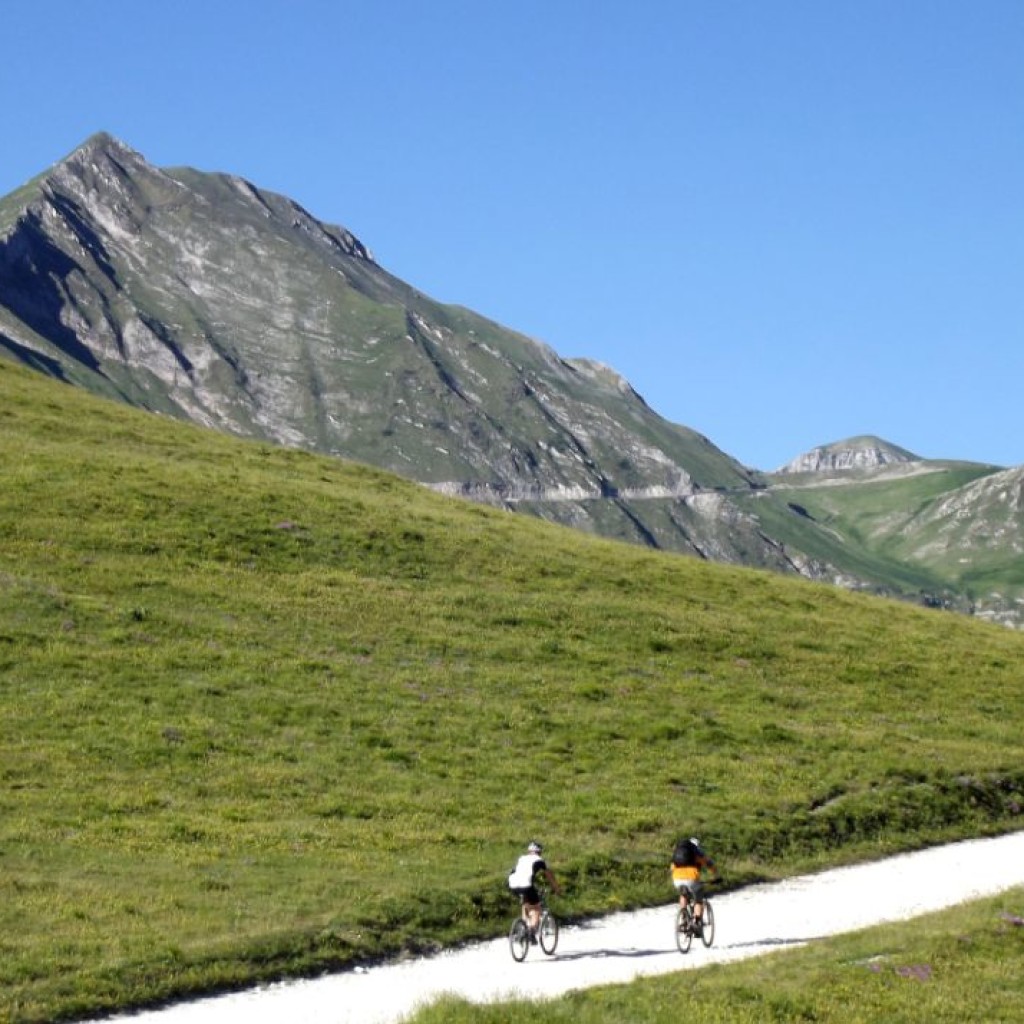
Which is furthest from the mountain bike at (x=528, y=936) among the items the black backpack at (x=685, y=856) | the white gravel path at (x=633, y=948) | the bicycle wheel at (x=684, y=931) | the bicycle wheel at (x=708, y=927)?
the bicycle wheel at (x=708, y=927)

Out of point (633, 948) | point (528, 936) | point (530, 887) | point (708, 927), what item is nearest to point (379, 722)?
point (633, 948)

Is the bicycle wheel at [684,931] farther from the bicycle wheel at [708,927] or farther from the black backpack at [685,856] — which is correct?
the black backpack at [685,856]

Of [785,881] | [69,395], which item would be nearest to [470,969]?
[785,881]

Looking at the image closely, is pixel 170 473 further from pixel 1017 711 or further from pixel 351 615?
pixel 1017 711

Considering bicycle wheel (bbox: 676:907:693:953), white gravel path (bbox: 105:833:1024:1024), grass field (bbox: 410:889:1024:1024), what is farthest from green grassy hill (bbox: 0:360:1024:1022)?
grass field (bbox: 410:889:1024:1024)

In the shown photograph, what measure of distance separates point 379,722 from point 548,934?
21.0 metres

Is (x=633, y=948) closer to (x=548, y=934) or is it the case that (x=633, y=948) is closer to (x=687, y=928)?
(x=687, y=928)

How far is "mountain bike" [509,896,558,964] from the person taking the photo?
3403 cm

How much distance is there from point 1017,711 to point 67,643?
43.4m

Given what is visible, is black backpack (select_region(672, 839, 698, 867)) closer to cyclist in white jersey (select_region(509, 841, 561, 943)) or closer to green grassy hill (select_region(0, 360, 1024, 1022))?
cyclist in white jersey (select_region(509, 841, 561, 943))

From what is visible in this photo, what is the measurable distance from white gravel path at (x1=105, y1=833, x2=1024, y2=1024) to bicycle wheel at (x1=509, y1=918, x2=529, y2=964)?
22cm

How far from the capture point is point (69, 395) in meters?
112

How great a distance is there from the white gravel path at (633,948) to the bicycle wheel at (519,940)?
0.73 ft

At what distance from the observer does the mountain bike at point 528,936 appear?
112 ft
